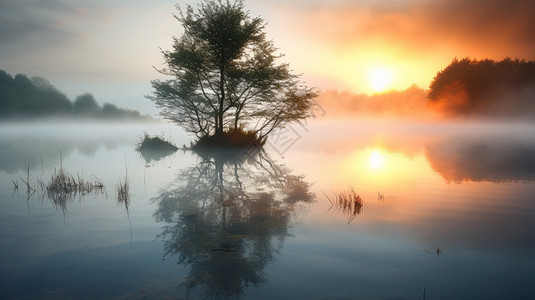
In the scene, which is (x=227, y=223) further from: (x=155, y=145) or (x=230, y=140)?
(x=155, y=145)

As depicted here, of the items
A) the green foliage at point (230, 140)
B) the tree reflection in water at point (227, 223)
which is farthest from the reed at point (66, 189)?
the green foliage at point (230, 140)

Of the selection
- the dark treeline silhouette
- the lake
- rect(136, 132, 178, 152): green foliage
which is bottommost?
the lake

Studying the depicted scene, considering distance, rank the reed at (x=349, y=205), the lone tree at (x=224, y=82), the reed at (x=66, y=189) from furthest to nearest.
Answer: the lone tree at (x=224, y=82), the reed at (x=66, y=189), the reed at (x=349, y=205)

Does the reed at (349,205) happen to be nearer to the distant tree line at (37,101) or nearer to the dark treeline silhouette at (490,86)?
the dark treeline silhouette at (490,86)

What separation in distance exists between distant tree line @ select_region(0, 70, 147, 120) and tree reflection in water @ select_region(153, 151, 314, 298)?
134069 mm

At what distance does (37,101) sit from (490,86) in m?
168

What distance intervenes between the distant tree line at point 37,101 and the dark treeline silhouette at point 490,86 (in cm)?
15171

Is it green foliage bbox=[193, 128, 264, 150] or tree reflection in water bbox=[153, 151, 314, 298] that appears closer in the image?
tree reflection in water bbox=[153, 151, 314, 298]

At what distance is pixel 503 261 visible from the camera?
8.49 meters

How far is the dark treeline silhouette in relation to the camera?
101 m

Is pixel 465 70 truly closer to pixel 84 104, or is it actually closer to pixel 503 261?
pixel 503 261

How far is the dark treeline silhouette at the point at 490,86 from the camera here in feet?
331

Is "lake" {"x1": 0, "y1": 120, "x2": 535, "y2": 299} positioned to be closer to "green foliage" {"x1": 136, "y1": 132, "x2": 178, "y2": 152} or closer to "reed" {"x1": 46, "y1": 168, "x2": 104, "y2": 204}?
"reed" {"x1": 46, "y1": 168, "x2": 104, "y2": 204}

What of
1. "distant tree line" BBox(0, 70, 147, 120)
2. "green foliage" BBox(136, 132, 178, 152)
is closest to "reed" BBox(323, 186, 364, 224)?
"green foliage" BBox(136, 132, 178, 152)
